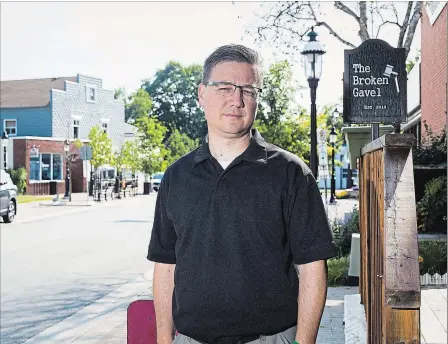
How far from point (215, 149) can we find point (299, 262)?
586mm

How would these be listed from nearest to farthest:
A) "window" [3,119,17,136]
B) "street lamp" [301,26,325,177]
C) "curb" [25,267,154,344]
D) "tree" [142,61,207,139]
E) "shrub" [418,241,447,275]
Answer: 1. "curb" [25,267,154,344]
2. "shrub" [418,241,447,275]
3. "street lamp" [301,26,325,177]
4. "window" [3,119,17,136]
5. "tree" [142,61,207,139]

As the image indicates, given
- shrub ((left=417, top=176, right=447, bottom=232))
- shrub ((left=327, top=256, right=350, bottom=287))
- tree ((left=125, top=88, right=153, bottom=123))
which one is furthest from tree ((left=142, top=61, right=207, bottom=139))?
shrub ((left=327, top=256, right=350, bottom=287))

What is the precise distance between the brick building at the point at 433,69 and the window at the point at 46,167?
25.8 meters

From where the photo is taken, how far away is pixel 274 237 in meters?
2.59

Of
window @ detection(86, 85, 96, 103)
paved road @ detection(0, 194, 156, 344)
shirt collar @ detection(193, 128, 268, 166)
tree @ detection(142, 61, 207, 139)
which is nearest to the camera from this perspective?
shirt collar @ detection(193, 128, 268, 166)

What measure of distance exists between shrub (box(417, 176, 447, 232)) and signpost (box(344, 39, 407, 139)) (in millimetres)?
7181

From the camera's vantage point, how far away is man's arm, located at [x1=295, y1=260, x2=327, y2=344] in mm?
2578

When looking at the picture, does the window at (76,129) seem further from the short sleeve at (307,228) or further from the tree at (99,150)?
the short sleeve at (307,228)

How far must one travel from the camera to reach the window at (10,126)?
44.6 metres

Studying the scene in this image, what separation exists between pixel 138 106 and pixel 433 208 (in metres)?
73.4

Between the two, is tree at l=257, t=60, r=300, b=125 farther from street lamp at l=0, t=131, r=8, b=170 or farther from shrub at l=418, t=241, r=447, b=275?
shrub at l=418, t=241, r=447, b=275

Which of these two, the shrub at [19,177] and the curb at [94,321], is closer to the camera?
the curb at [94,321]

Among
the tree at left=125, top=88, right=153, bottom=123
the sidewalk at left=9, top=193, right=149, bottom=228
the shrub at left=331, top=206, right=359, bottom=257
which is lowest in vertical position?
the sidewalk at left=9, top=193, right=149, bottom=228

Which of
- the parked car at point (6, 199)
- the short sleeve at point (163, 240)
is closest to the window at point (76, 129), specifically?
the parked car at point (6, 199)
